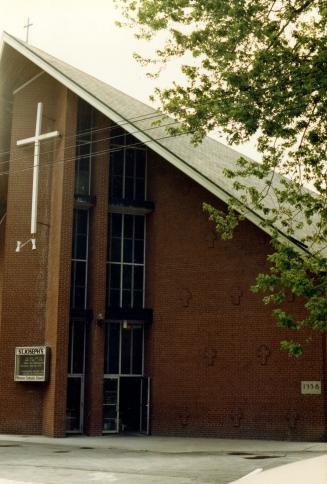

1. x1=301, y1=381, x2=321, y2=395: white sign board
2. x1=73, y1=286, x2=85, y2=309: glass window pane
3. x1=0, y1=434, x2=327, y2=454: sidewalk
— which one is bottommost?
x1=0, y1=434, x2=327, y2=454: sidewalk

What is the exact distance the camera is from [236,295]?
23078 mm

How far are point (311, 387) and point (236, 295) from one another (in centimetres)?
368

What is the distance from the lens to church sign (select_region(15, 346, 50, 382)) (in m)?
22.9

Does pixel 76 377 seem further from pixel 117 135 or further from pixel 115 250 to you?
pixel 117 135

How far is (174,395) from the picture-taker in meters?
23.5

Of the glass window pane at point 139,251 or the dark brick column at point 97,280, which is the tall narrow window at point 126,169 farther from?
the glass window pane at point 139,251

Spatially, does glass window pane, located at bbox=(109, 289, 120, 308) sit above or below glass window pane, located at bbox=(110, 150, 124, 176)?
below

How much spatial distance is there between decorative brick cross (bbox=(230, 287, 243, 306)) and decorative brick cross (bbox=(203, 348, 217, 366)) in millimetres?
1691

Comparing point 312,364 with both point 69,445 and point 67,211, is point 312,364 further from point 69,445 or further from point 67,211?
point 67,211

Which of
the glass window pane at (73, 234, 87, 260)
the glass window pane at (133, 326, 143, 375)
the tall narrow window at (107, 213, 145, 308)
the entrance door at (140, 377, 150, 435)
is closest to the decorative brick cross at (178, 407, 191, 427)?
the entrance door at (140, 377, 150, 435)

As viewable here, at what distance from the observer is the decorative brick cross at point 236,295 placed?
23000 mm

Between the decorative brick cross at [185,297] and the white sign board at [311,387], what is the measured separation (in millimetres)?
4554

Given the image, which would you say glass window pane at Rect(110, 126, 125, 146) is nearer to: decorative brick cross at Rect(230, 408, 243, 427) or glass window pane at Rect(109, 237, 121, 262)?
glass window pane at Rect(109, 237, 121, 262)

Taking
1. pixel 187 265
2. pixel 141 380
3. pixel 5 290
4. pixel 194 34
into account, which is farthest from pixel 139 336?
pixel 194 34
